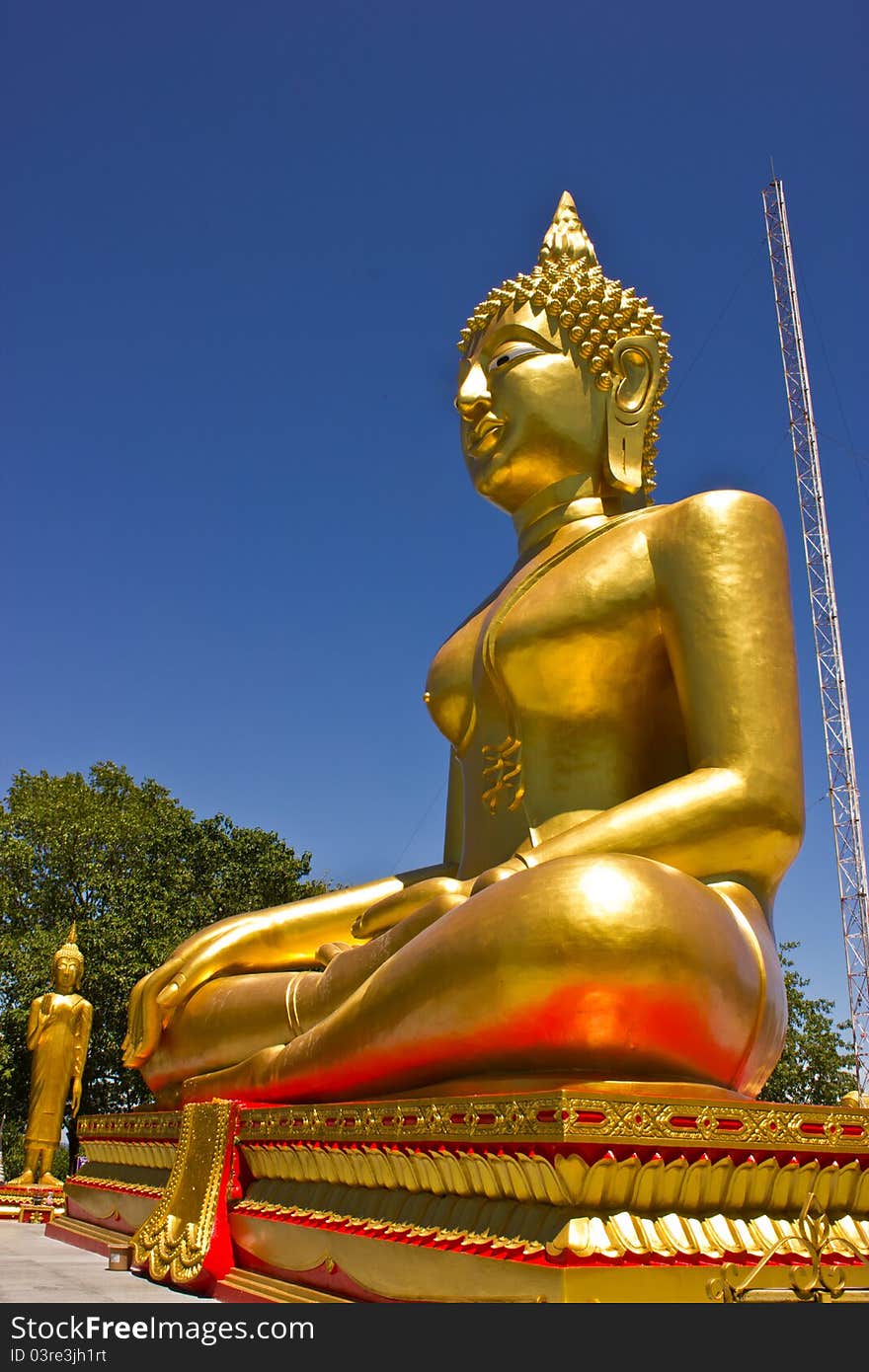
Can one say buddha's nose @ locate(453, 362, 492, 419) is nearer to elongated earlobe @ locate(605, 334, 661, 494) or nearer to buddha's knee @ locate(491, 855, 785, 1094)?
elongated earlobe @ locate(605, 334, 661, 494)

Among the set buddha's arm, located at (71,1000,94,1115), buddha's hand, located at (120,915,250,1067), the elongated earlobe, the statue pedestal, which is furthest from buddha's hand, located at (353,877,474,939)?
buddha's arm, located at (71,1000,94,1115)

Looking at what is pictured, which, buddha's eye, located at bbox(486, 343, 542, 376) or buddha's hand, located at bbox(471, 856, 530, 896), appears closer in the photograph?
buddha's hand, located at bbox(471, 856, 530, 896)

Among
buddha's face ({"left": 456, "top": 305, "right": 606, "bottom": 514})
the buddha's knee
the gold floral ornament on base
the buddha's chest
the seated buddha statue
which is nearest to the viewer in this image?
the gold floral ornament on base

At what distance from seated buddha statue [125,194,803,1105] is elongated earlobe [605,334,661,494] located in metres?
0.01

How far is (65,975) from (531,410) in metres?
10.6

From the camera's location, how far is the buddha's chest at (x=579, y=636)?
4.71m

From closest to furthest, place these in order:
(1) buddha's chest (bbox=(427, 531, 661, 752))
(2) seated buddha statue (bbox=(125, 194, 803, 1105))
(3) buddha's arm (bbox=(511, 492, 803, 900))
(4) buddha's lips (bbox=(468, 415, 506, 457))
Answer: (2) seated buddha statue (bbox=(125, 194, 803, 1105)) < (3) buddha's arm (bbox=(511, 492, 803, 900)) < (1) buddha's chest (bbox=(427, 531, 661, 752)) < (4) buddha's lips (bbox=(468, 415, 506, 457))

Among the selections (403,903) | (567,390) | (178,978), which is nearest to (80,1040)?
(178,978)

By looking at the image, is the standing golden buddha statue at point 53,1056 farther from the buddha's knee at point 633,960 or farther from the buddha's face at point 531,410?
the buddha's knee at point 633,960

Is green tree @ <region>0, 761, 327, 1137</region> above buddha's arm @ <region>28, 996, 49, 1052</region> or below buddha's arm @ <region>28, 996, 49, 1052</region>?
above

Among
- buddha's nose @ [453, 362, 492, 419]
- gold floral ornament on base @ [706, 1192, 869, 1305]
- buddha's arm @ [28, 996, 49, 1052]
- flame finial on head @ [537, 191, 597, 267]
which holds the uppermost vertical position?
flame finial on head @ [537, 191, 597, 267]

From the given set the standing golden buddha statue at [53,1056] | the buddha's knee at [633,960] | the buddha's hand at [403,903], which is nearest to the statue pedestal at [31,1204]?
the standing golden buddha statue at [53,1056]

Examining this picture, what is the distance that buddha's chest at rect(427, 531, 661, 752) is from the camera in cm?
471

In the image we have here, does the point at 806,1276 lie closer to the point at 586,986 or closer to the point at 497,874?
the point at 586,986
